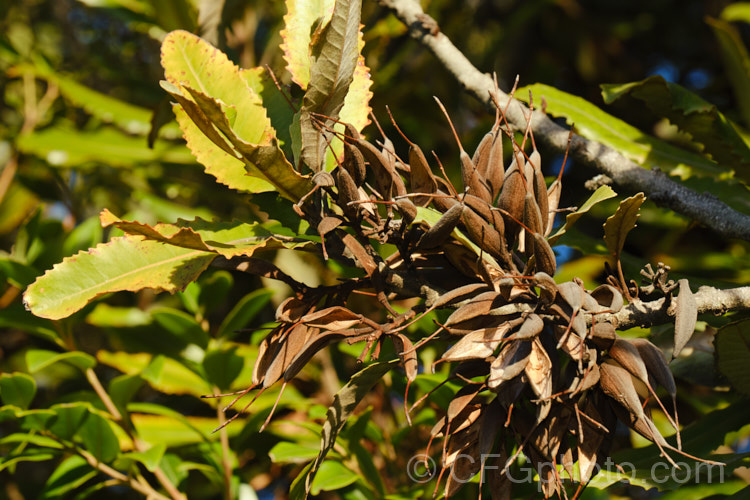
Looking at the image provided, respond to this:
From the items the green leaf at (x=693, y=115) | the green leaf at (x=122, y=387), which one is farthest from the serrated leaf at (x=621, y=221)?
the green leaf at (x=122, y=387)

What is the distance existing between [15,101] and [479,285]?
2.07m

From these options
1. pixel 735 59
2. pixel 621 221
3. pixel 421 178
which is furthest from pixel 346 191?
pixel 735 59

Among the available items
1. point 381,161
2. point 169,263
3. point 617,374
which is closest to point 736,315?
point 617,374

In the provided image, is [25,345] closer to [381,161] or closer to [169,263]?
[169,263]

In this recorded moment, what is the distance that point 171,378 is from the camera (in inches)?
52.2

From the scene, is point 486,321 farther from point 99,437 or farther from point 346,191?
point 99,437

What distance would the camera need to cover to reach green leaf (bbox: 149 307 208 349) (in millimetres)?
1114

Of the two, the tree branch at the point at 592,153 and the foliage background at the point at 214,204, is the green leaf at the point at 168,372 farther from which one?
the tree branch at the point at 592,153

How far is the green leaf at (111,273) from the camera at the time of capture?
659 millimetres

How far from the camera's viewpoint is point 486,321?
0.64m

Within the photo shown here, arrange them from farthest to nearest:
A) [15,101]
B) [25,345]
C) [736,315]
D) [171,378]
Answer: [15,101] → [25,345] → [171,378] → [736,315]

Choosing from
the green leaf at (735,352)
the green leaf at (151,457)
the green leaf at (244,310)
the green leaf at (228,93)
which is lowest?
the green leaf at (151,457)

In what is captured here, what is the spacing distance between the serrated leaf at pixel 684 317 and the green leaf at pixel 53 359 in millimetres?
906

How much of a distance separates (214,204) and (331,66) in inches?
58.9
